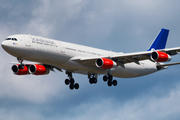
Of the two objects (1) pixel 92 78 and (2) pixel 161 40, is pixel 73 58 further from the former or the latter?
(2) pixel 161 40

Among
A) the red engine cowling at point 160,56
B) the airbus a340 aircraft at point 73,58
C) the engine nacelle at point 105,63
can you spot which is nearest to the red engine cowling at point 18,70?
the airbus a340 aircraft at point 73,58

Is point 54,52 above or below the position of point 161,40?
below

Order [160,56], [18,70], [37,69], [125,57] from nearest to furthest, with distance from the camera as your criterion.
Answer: [160,56] < [125,57] < [37,69] < [18,70]

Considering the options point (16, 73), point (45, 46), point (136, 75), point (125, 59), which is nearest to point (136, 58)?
point (125, 59)

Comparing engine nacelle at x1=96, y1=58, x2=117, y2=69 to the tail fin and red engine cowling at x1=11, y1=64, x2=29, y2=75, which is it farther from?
the tail fin

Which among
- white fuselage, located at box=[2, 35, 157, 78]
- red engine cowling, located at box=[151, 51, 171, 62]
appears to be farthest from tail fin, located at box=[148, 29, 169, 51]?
red engine cowling, located at box=[151, 51, 171, 62]

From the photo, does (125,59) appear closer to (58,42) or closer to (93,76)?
(93,76)

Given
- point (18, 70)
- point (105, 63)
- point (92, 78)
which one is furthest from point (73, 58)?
point (18, 70)

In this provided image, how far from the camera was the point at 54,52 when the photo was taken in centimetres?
4928

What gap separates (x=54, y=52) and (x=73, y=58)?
3.52 metres

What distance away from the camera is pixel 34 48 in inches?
1871

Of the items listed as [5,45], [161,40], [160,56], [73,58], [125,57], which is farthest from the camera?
[161,40]

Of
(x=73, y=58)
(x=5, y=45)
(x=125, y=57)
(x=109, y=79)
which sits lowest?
(x=109, y=79)

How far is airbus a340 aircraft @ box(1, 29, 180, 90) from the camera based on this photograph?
155 ft
